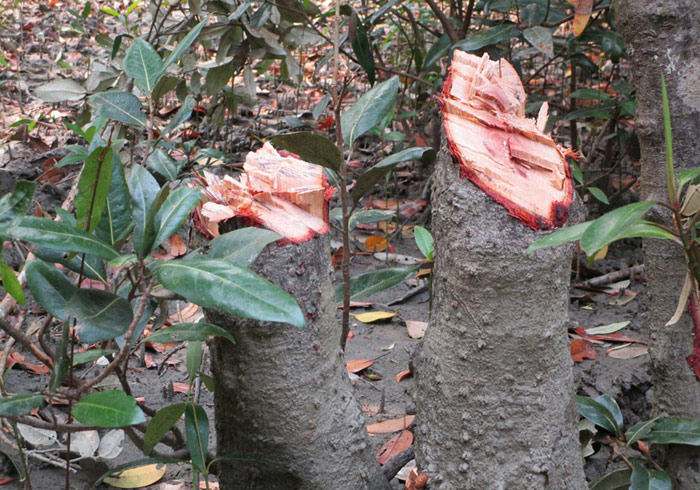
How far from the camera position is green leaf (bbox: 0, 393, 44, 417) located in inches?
40.0

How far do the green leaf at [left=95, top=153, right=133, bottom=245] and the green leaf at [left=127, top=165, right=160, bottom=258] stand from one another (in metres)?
0.02

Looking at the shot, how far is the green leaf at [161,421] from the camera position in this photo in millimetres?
1306

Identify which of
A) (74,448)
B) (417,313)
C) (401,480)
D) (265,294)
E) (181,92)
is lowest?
(417,313)

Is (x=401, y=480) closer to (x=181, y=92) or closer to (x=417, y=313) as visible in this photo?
(x=417, y=313)

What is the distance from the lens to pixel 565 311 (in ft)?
4.07

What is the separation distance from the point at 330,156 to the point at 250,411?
0.48 metres

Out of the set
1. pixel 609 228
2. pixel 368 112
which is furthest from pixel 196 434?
pixel 609 228

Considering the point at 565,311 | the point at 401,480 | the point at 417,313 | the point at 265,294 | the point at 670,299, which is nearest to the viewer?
the point at 265,294

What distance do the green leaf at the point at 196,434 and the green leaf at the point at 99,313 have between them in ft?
1.05

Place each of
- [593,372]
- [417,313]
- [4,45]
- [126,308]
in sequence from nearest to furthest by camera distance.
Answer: [126,308] → [593,372] → [417,313] → [4,45]

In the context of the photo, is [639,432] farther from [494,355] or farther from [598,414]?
[494,355]

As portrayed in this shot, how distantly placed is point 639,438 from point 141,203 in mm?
1101

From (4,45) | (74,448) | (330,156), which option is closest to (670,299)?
(330,156)

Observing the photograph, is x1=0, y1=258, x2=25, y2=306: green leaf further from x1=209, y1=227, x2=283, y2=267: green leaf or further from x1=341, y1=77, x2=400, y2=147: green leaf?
x1=341, y1=77, x2=400, y2=147: green leaf
